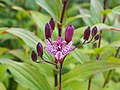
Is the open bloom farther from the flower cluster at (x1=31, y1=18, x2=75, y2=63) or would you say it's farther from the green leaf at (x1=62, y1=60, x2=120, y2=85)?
the green leaf at (x1=62, y1=60, x2=120, y2=85)

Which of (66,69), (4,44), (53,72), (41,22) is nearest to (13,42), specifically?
(4,44)

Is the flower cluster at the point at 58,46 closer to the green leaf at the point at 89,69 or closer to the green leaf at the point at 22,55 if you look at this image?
the green leaf at the point at 89,69

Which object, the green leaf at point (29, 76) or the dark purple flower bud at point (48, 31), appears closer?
→ the dark purple flower bud at point (48, 31)

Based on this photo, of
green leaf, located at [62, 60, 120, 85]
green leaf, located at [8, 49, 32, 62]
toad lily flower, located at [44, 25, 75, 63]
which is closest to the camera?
toad lily flower, located at [44, 25, 75, 63]

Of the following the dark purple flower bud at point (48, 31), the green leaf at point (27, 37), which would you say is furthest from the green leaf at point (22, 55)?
the dark purple flower bud at point (48, 31)

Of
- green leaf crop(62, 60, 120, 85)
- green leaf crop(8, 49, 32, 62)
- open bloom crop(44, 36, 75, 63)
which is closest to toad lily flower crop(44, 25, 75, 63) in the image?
open bloom crop(44, 36, 75, 63)

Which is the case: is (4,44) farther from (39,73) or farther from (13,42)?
(39,73)
